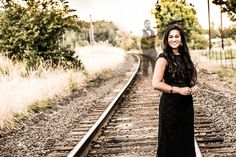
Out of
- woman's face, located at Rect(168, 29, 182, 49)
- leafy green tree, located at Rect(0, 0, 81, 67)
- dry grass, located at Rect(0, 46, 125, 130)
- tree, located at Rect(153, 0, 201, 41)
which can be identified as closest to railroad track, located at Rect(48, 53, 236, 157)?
dry grass, located at Rect(0, 46, 125, 130)

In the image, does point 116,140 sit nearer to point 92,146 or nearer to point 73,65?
point 92,146

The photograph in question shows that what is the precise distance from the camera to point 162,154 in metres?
4.17

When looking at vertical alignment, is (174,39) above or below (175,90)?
above

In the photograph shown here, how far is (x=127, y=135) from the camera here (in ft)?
22.2

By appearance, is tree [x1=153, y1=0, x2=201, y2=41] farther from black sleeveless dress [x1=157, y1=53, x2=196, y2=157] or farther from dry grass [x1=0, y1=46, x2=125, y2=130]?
black sleeveless dress [x1=157, y1=53, x2=196, y2=157]

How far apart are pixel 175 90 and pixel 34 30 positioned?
37.5 feet

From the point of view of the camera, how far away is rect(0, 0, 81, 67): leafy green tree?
14.5 m

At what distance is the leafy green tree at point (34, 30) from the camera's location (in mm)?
14539

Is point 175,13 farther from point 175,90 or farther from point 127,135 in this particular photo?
point 175,90

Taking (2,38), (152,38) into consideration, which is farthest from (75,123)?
(2,38)

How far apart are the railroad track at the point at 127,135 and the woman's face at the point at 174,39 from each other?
188 centimetres

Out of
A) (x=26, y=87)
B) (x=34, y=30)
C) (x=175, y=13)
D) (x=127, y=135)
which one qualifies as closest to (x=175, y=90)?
(x=127, y=135)

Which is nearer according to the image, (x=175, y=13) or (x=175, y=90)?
(x=175, y=90)

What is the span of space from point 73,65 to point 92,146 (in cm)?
1032
